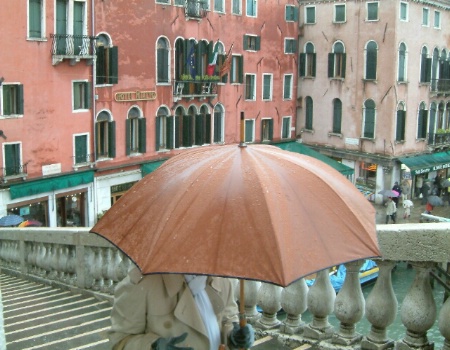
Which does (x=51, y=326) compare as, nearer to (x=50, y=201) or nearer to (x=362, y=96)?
(x=50, y=201)

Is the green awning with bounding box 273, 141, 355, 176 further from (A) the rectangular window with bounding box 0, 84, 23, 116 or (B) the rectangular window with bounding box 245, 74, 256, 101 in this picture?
(A) the rectangular window with bounding box 0, 84, 23, 116

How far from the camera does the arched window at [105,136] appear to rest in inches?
944

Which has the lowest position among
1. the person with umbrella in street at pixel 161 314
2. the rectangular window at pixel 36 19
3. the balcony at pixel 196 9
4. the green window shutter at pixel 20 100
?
the person with umbrella in street at pixel 161 314

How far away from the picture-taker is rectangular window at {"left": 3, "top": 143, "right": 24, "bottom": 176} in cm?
2075

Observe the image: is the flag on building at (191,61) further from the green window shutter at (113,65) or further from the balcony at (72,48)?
the balcony at (72,48)

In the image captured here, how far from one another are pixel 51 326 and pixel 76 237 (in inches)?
47.3

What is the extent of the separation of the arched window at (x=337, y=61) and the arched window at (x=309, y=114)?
1.97m

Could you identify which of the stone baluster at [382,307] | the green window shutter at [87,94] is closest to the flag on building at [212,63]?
the green window shutter at [87,94]

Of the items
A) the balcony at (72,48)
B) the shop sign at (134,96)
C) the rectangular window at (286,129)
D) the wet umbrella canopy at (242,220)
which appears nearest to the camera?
the wet umbrella canopy at (242,220)

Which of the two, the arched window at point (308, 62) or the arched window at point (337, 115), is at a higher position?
the arched window at point (308, 62)

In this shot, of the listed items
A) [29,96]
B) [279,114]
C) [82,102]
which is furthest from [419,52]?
[29,96]

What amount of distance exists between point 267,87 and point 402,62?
20.4 ft

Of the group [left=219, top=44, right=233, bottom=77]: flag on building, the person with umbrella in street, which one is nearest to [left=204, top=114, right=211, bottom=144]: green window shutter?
[left=219, top=44, right=233, bottom=77]: flag on building

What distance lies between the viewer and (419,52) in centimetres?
3045
